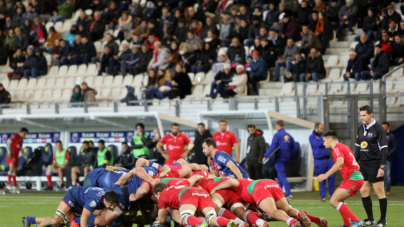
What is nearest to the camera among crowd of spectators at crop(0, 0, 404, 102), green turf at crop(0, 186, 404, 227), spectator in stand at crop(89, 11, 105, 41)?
green turf at crop(0, 186, 404, 227)

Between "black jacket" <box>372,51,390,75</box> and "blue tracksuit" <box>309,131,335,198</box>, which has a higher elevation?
"black jacket" <box>372,51,390,75</box>

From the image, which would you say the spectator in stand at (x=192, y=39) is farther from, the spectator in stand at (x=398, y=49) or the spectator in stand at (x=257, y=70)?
the spectator in stand at (x=398, y=49)

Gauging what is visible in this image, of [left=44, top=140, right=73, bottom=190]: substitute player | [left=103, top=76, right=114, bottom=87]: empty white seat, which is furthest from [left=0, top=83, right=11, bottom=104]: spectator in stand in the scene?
[left=44, top=140, right=73, bottom=190]: substitute player

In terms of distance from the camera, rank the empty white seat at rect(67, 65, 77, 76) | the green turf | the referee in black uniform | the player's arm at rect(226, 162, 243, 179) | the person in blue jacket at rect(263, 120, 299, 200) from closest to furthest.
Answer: the referee in black uniform < the green turf < the player's arm at rect(226, 162, 243, 179) < the person in blue jacket at rect(263, 120, 299, 200) < the empty white seat at rect(67, 65, 77, 76)

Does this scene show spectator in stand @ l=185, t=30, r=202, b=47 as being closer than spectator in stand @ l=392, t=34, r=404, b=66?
No

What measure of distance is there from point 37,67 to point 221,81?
Answer: 920 centimetres

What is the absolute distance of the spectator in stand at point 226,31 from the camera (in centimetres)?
2117

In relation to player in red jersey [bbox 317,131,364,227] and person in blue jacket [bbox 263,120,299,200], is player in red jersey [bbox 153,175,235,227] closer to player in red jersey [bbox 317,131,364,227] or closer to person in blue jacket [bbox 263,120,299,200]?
player in red jersey [bbox 317,131,364,227]

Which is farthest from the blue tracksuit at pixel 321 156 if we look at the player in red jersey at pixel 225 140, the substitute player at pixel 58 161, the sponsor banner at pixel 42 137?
the sponsor banner at pixel 42 137

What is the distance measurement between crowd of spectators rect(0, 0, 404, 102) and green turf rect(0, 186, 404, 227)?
4.32m

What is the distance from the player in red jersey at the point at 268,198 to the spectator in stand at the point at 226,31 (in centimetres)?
1264

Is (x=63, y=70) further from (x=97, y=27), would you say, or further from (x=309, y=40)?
(x=309, y=40)

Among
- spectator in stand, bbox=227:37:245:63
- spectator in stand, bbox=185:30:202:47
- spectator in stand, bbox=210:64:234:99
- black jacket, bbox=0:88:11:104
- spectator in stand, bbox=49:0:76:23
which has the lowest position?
black jacket, bbox=0:88:11:104

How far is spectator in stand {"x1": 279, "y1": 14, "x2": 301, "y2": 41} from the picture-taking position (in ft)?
65.6
